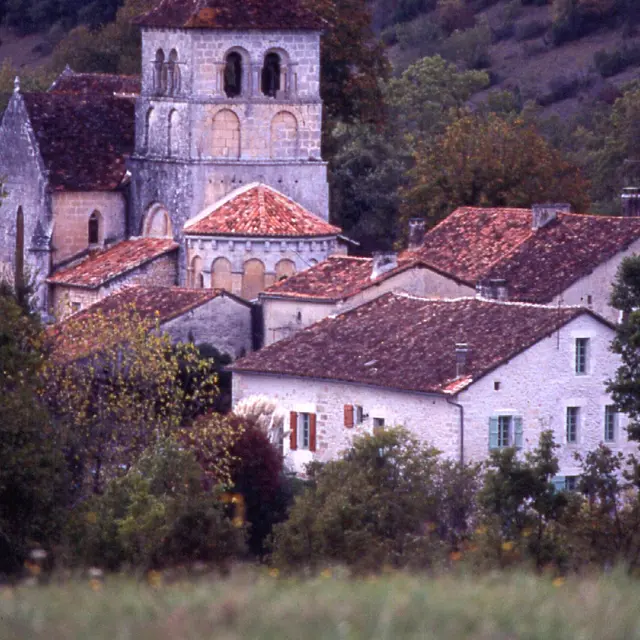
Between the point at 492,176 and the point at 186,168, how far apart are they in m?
11.1

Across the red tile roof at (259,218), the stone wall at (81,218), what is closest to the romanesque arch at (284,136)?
the red tile roof at (259,218)

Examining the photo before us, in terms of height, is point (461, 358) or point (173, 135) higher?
point (173, 135)

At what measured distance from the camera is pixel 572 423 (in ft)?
149

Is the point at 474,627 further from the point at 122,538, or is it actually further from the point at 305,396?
the point at 305,396

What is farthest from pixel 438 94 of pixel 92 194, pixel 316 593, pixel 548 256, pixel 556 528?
pixel 316 593

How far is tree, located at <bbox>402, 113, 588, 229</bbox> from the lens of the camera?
6519 cm

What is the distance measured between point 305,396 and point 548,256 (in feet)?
29.5

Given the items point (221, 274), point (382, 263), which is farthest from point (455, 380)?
point (221, 274)

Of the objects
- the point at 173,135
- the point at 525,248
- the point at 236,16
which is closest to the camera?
the point at 525,248

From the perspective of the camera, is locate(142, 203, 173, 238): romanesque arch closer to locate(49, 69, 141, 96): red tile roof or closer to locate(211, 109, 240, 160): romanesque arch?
locate(211, 109, 240, 160): romanesque arch

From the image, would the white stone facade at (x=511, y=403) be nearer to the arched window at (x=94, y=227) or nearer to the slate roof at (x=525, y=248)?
the slate roof at (x=525, y=248)

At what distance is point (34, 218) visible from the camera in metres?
60.9

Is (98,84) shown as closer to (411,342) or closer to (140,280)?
(140,280)

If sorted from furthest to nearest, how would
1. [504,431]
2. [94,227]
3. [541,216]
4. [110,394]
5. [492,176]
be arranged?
[492,176], [94,227], [541,216], [504,431], [110,394]
